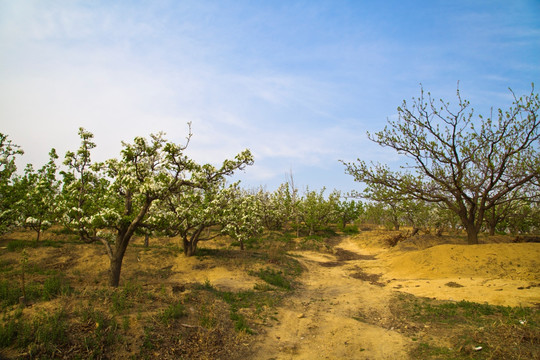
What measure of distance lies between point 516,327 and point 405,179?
11.7 m

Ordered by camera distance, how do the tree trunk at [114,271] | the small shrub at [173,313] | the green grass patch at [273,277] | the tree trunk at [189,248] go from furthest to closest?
the tree trunk at [189,248]
the green grass patch at [273,277]
the tree trunk at [114,271]
the small shrub at [173,313]

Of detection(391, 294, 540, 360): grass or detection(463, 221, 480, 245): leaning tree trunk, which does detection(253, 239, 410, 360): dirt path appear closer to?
detection(391, 294, 540, 360): grass

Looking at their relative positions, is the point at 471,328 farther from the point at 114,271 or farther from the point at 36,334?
the point at 114,271

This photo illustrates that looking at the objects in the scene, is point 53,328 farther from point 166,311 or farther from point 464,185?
point 464,185

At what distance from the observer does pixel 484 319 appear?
8.49m

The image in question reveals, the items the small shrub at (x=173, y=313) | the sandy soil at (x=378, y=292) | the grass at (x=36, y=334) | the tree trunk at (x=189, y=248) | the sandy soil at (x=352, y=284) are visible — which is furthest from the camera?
the tree trunk at (x=189, y=248)

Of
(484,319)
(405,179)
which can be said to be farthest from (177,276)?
(405,179)

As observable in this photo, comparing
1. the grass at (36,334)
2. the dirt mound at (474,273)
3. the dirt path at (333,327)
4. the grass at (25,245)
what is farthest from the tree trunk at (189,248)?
the dirt mound at (474,273)

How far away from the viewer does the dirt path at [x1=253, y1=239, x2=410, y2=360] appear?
7230 millimetres

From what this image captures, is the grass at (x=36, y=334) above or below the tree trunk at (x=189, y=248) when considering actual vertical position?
below

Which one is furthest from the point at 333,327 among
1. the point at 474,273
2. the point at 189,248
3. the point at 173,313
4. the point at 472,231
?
the point at 472,231

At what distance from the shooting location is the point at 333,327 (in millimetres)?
8758

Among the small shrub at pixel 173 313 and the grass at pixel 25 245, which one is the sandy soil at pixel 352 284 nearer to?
the grass at pixel 25 245

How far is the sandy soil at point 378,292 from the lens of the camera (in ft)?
24.8
